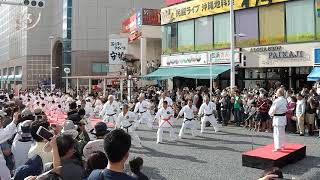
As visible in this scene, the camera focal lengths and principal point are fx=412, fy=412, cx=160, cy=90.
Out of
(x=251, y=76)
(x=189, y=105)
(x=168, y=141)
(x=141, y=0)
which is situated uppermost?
(x=141, y=0)

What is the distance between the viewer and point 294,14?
21.3 m

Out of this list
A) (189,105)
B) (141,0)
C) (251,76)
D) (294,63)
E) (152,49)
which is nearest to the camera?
(189,105)

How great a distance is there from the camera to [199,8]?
87.5ft

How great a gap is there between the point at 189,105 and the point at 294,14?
371 inches

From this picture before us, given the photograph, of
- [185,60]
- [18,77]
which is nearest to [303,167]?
[185,60]

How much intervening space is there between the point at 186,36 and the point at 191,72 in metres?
3.71

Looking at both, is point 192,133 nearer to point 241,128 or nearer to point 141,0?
point 241,128

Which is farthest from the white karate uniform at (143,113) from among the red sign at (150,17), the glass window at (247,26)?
the red sign at (150,17)

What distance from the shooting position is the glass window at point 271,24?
21875 mm

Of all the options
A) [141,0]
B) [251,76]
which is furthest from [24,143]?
[141,0]

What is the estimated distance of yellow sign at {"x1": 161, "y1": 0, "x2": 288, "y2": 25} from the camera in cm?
2339

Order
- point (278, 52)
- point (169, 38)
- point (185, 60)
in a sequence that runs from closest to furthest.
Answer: point (278, 52)
point (185, 60)
point (169, 38)

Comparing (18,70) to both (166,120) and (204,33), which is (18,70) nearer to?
(204,33)

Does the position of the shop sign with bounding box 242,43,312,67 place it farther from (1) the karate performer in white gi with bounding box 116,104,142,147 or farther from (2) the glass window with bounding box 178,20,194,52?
(1) the karate performer in white gi with bounding box 116,104,142,147
